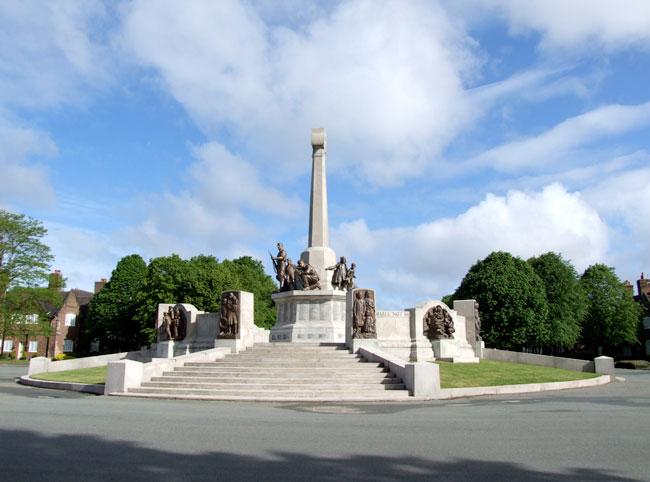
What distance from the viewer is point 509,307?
46.6 meters

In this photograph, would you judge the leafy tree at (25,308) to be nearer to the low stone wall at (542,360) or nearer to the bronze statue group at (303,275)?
the bronze statue group at (303,275)

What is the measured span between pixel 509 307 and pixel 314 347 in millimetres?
28955

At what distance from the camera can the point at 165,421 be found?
10.5 metres

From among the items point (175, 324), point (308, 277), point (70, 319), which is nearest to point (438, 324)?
→ point (308, 277)

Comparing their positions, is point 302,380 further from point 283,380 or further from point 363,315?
point 363,315

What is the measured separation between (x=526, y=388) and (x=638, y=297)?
6653 centimetres

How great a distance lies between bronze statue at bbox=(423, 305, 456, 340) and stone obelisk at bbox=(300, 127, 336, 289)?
526 centimetres

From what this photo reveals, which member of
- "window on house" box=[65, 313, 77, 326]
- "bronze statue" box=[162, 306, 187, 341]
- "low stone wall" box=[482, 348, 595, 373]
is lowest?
"low stone wall" box=[482, 348, 595, 373]

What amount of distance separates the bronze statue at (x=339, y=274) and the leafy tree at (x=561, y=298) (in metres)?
32.3

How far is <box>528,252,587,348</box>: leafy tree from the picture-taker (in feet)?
171

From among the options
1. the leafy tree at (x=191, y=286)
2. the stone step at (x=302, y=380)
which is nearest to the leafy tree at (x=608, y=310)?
the leafy tree at (x=191, y=286)

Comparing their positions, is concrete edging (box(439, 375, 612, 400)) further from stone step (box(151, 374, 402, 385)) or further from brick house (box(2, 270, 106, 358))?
brick house (box(2, 270, 106, 358))

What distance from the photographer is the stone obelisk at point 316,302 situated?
2550 cm

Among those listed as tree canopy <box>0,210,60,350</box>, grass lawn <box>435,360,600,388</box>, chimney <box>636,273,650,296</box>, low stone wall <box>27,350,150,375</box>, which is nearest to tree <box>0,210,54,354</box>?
tree canopy <box>0,210,60,350</box>
